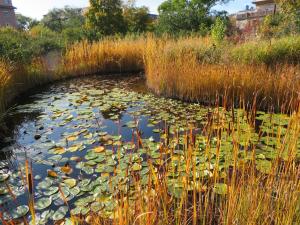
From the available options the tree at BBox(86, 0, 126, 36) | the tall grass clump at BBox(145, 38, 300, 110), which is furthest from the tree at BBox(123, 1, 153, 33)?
the tall grass clump at BBox(145, 38, 300, 110)

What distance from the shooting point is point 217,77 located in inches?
194

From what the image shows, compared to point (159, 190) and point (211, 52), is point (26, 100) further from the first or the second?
point (159, 190)

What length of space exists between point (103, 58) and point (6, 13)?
70.8 ft

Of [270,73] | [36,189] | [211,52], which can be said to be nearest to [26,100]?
[36,189]

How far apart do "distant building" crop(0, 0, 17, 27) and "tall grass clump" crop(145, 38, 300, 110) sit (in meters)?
22.8

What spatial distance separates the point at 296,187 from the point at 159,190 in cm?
→ 75

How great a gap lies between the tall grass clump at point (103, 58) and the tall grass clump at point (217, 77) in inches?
84.1

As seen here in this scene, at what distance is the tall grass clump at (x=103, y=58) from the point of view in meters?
7.86

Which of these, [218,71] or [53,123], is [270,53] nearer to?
[218,71]

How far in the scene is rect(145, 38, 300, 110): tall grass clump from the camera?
4.56 meters

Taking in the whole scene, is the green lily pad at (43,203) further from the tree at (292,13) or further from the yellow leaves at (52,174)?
the tree at (292,13)

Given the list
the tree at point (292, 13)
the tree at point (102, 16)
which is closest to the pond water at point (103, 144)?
the tree at point (292, 13)

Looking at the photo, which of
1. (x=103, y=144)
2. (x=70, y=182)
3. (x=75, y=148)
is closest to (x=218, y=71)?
(x=103, y=144)

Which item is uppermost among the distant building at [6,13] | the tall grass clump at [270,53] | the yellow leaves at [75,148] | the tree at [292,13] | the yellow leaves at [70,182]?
the distant building at [6,13]
